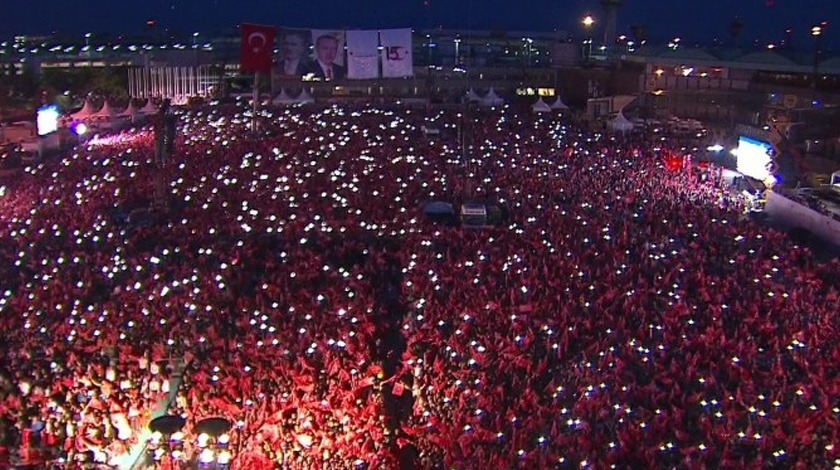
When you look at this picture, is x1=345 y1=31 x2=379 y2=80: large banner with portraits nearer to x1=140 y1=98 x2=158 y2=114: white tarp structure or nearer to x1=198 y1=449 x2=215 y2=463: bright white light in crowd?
x1=140 y1=98 x2=158 y2=114: white tarp structure

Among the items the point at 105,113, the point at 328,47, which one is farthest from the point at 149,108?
the point at 328,47

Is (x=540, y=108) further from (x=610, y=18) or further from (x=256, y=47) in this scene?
(x=610, y=18)

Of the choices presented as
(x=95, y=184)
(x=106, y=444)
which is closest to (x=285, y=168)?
(x=95, y=184)

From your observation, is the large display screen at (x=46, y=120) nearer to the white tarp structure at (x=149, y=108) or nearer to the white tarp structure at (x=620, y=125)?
the white tarp structure at (x=149, y=108)

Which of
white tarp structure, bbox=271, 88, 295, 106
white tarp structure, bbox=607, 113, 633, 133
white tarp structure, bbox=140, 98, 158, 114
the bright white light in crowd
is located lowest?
the bright white light in crowd

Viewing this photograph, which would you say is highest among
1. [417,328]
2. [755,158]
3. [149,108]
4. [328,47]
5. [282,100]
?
[328,47]

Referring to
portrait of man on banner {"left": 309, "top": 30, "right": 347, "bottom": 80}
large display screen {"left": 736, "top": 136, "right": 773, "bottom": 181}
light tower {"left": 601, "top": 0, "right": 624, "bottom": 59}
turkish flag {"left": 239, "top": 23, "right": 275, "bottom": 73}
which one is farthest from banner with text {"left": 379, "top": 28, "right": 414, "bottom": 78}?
light tower {"left": 601, "top": 0, "right": 624, "bottom": 59}

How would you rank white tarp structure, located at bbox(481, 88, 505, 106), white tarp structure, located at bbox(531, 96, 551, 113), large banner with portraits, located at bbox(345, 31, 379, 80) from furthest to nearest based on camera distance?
white tarp structure, located at bbox(481, 88, 505, 106) → white tarp structure, located at bbox(531, 96, 551, 113) → large banner with portraits, located at bbox(345, 31, 379, 80)

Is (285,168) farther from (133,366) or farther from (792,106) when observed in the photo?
(792,106)
